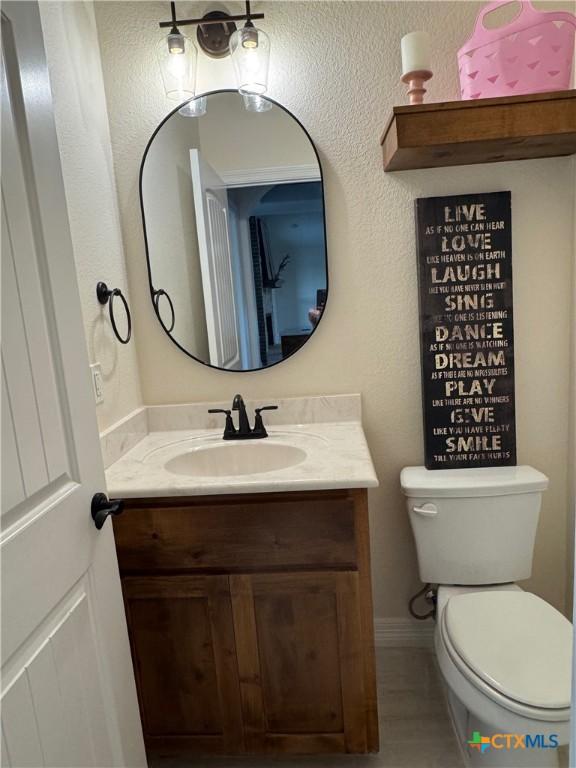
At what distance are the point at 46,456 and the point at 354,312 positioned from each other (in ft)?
3.89

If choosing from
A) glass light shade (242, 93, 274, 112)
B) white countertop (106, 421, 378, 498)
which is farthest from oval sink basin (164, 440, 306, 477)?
glass light shade (242, 93, 274, 112)

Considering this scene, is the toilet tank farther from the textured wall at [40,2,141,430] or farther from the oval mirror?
the textured wall at [40,2,141,430]

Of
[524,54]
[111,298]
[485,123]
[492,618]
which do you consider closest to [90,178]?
[111,298]

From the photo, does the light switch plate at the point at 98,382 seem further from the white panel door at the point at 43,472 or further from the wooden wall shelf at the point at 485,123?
the wooden wall shelf at the point at 485,123

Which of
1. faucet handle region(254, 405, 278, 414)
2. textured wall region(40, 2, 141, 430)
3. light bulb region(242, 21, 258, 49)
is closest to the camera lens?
textured wall region(40, 2, 141, 430)

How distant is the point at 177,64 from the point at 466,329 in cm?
130

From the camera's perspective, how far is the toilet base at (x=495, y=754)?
1.35 m

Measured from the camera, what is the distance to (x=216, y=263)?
181 cm

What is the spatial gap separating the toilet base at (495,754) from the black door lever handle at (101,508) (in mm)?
1056

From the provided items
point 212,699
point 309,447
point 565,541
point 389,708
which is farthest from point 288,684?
point 565,541

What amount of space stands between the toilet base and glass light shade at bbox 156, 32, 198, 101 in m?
2.06

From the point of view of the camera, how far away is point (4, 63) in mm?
819

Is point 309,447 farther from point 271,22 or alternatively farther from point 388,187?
point 271,22

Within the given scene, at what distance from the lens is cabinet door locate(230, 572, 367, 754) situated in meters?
1.34
